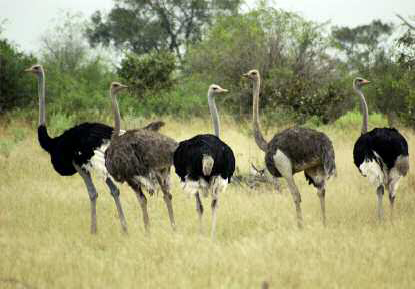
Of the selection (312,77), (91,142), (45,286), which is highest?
(312,77)

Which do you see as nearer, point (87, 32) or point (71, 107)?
point (71, 107)

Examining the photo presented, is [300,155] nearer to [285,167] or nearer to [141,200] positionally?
[285,167]

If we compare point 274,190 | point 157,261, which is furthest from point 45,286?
point 274,190

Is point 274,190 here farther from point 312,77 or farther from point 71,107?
point 71,107

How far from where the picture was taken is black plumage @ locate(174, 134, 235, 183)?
5844 millimetres

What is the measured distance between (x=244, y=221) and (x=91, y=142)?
1.87m

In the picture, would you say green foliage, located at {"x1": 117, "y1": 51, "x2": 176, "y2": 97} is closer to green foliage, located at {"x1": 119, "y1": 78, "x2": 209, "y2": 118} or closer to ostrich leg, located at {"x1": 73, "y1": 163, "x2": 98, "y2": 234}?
green foliage, located at {"x1": 119, "y1": 78, "x2": 209, "y2": 118}

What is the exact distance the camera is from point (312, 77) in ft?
55.4

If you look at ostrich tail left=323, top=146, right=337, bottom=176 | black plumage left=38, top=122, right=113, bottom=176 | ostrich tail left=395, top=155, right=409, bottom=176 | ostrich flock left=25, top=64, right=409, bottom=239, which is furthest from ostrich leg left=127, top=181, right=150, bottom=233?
ostrich tail left=395, top=155, right=409, bottom=176

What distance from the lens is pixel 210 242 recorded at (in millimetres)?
5840

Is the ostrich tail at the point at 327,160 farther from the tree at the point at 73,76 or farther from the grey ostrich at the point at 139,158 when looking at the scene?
the tree at the point at 73,76

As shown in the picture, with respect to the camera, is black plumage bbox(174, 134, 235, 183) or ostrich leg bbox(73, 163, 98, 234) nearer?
black plumage bbox(174, 134, 235, 183)

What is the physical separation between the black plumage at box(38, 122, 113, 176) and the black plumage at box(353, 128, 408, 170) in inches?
105

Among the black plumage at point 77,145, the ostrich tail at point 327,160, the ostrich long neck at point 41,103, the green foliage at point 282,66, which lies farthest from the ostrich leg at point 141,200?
the green foliage at point 282,66
